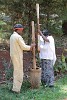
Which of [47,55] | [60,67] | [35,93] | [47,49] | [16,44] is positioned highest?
[16,44]

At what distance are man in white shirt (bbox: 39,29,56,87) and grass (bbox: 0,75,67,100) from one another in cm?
27

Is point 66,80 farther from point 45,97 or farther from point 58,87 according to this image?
point 45,97

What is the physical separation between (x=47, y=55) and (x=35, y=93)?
1225 millimetres

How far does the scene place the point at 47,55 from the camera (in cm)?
945

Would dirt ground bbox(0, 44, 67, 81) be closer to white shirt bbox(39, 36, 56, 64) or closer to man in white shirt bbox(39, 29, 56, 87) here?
man in white shirt bbox(39, 29, 56, 87)

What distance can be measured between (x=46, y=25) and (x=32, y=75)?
5717 millimetres

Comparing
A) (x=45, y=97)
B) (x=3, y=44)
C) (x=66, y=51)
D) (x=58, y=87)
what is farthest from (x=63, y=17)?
(x=45, y=97)

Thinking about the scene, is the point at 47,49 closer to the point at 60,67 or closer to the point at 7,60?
the point at 60,67

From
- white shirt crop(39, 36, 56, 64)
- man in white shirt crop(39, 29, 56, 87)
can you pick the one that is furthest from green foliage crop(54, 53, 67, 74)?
white shirt crop(39, 36, 56, 64)

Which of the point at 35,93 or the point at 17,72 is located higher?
the point at 17,72

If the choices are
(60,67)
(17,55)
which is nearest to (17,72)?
(17,55)

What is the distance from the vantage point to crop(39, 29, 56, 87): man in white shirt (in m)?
9.41

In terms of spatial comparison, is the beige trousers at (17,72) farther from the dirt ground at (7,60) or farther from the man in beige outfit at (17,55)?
the dirt ground at (7,60)

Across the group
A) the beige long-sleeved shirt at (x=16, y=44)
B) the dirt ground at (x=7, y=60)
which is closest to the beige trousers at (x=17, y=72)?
the beige long-sleeved shirt at (x=16, y=44)
